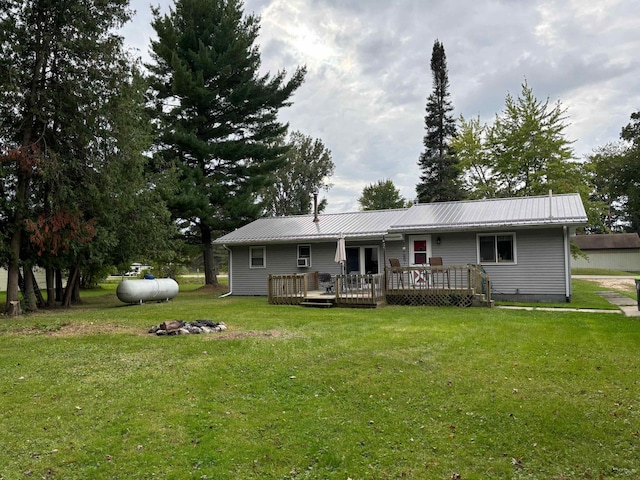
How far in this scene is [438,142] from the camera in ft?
112

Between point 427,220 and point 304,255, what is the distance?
5260 millimetres

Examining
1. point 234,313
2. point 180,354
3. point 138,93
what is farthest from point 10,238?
point 180,354

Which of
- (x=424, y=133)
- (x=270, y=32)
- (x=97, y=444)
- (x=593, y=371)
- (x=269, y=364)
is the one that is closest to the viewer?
(x=97, y=444)

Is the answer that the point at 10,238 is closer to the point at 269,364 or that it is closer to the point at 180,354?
the point at 180,354

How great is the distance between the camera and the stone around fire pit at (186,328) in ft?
27.1

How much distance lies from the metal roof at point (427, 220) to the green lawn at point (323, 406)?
6.69m

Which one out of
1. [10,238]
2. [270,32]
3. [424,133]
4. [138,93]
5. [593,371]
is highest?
[270,32]

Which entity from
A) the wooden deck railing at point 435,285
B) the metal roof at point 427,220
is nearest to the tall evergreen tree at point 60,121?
the metal roof at point 427,220

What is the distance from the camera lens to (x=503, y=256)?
14.4m

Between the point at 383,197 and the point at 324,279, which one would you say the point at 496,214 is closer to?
the point at 324,279

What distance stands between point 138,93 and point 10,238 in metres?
5.83

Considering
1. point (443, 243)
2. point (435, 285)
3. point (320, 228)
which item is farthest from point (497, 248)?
point (320, 228)

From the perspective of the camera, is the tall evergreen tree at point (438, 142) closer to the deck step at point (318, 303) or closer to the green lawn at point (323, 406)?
the deck step at point (318, 303)

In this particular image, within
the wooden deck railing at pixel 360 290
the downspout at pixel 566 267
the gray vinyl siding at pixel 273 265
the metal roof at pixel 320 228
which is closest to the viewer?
the wooden deck railing at pixel 360 290
